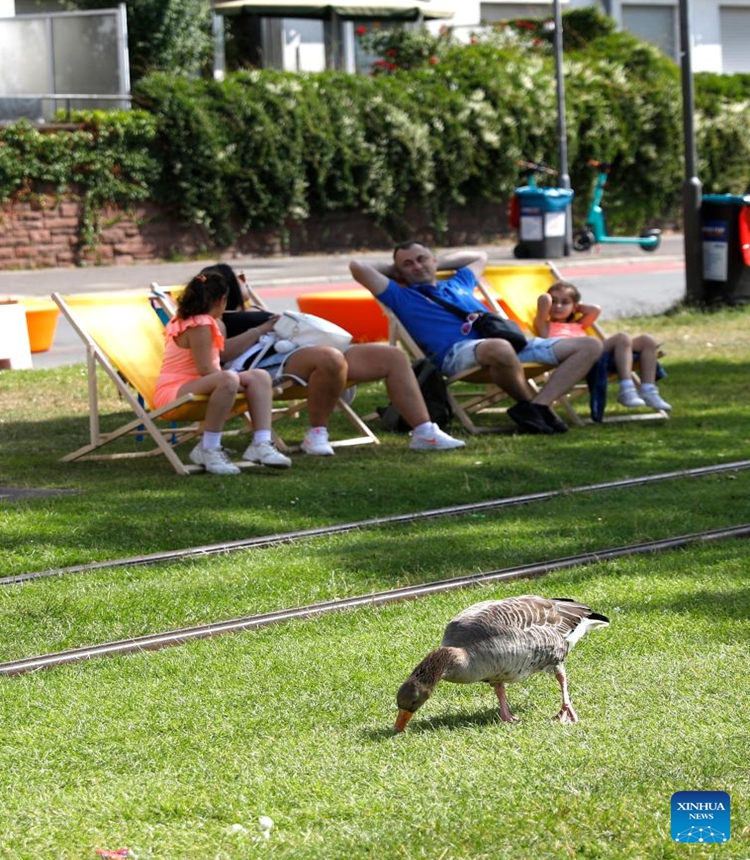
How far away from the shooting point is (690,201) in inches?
648

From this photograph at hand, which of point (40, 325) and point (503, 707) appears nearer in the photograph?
point (503, 707)

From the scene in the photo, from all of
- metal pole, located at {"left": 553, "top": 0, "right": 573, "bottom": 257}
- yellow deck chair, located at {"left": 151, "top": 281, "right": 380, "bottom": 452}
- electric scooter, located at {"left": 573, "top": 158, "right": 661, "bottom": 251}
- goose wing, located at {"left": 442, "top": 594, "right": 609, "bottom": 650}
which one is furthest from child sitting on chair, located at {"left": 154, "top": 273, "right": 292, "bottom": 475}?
electric scooter, located at {"left": 573, "top": 158, "right": 661, "bottom": 251}

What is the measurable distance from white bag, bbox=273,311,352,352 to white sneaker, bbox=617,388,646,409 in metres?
2.05

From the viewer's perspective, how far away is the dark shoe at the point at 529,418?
973cm

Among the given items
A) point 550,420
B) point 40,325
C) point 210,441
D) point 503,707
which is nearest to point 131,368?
point 210,441

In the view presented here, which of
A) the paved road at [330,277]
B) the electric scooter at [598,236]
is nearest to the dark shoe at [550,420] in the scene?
the paved road at [330,277]

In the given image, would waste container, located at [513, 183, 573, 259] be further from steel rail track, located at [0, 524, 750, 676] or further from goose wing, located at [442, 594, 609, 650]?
goose wing, located at [442, 594, 609, 650]

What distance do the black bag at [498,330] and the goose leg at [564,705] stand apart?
5.67 m

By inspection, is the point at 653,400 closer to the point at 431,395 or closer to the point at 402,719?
the point at 431,395

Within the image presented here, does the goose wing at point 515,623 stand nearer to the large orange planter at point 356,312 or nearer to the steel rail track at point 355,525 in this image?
the steel rail track at point 355,525

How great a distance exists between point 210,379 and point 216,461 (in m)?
0.45

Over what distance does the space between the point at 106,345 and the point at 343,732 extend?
5201 millimetres

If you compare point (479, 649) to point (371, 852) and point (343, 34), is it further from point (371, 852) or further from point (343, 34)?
point (343, 34)

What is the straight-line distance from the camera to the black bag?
33.0 ft
